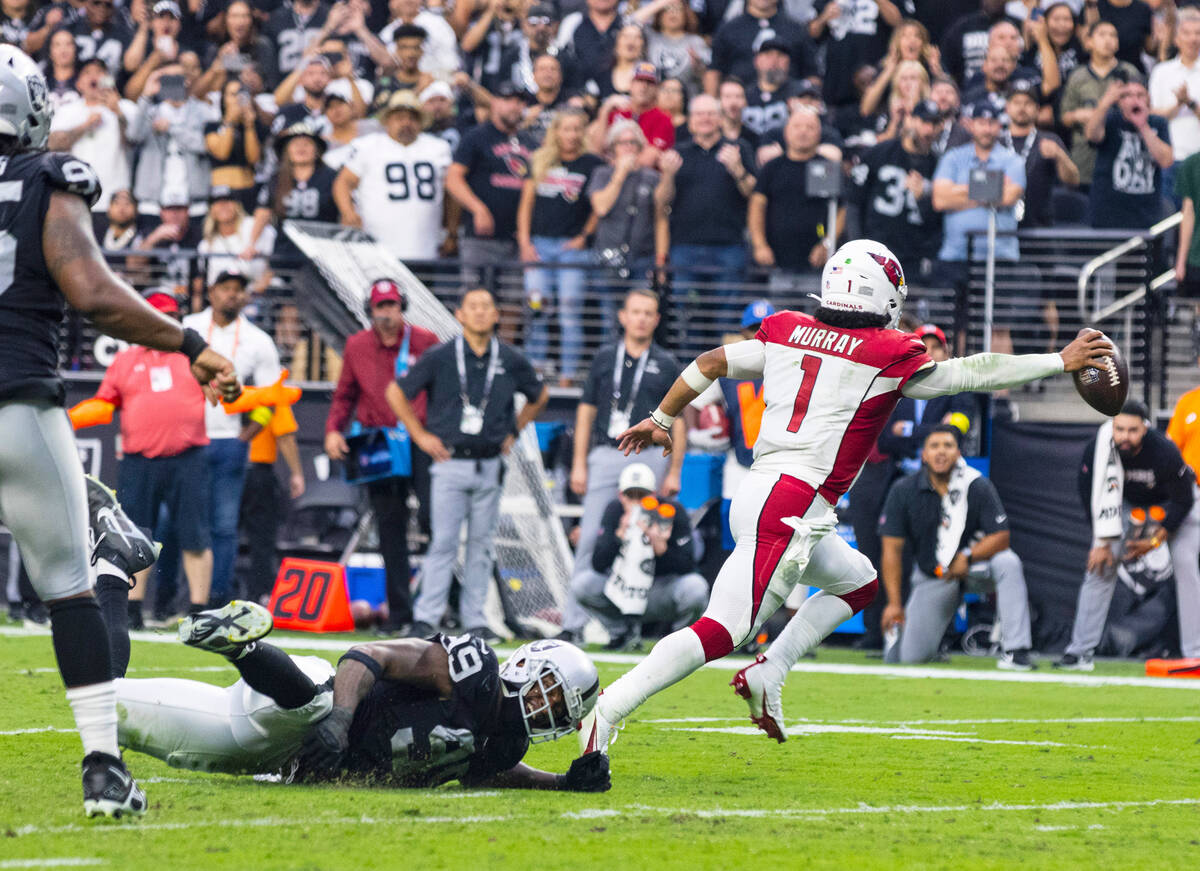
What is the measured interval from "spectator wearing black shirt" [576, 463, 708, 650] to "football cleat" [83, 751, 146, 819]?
7.18 m

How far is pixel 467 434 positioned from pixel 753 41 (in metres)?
5.57

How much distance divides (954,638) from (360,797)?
26.9 ft

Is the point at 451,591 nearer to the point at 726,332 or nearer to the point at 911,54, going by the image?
the point at 726,332

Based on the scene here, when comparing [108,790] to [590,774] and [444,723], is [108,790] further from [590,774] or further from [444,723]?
[590,774]

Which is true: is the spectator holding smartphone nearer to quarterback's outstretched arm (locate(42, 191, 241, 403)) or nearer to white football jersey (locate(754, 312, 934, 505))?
white football jersey (locate(754, 312, 934, 505))

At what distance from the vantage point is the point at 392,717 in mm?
5711

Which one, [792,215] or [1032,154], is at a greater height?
[1032,154]

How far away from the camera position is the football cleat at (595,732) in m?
6.01

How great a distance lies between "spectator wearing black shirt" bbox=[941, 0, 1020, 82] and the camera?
15547 millimetres

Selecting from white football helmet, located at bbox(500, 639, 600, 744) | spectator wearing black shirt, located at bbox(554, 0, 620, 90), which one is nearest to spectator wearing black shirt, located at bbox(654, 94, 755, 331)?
spectator wearing black shirt, located at bbox(554, 0, 620, 90)

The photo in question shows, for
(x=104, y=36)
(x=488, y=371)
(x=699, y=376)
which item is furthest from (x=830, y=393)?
(x=104, y=36)

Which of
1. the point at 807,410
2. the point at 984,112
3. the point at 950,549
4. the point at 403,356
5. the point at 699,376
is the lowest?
the point at 950,549

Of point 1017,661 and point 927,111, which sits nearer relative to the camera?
point 1017,661

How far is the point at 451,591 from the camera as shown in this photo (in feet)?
43.0
